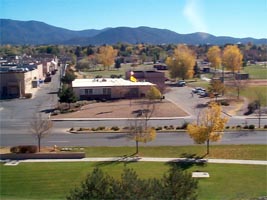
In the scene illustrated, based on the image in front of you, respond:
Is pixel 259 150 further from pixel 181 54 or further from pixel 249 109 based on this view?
pixel 181 54

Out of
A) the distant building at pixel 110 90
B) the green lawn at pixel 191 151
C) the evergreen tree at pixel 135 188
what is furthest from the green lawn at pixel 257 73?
the evergreen tree at pixel 135 188

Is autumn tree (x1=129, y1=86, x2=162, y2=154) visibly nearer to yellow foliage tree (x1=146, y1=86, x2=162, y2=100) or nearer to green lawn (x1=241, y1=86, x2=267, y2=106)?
yellow foliage tree (x1=146, y1=86, x2=162, y2=100)

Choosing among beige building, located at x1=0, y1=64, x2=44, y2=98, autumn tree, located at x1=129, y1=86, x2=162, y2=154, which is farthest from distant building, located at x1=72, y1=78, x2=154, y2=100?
beige building, located at x1=0, y1=64, x2=44, y2=98

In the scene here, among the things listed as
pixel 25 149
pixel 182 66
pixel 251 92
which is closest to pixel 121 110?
pixel 25 149

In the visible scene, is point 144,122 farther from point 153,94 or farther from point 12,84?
point 12,84

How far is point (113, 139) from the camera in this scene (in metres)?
25.9

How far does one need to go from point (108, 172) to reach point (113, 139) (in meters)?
6.68

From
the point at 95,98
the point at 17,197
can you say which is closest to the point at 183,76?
the point at 95,98

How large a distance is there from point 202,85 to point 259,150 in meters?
31.5

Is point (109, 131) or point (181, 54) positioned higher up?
point (181, 54)

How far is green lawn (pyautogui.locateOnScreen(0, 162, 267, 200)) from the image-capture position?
17.1 metres

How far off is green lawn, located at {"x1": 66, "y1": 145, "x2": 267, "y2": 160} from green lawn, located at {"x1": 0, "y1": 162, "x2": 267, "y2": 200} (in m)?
1.64

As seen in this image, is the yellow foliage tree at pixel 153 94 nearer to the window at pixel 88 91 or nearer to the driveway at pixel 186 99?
the driveway at pixel 186 99

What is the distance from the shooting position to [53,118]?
32.8 meters
